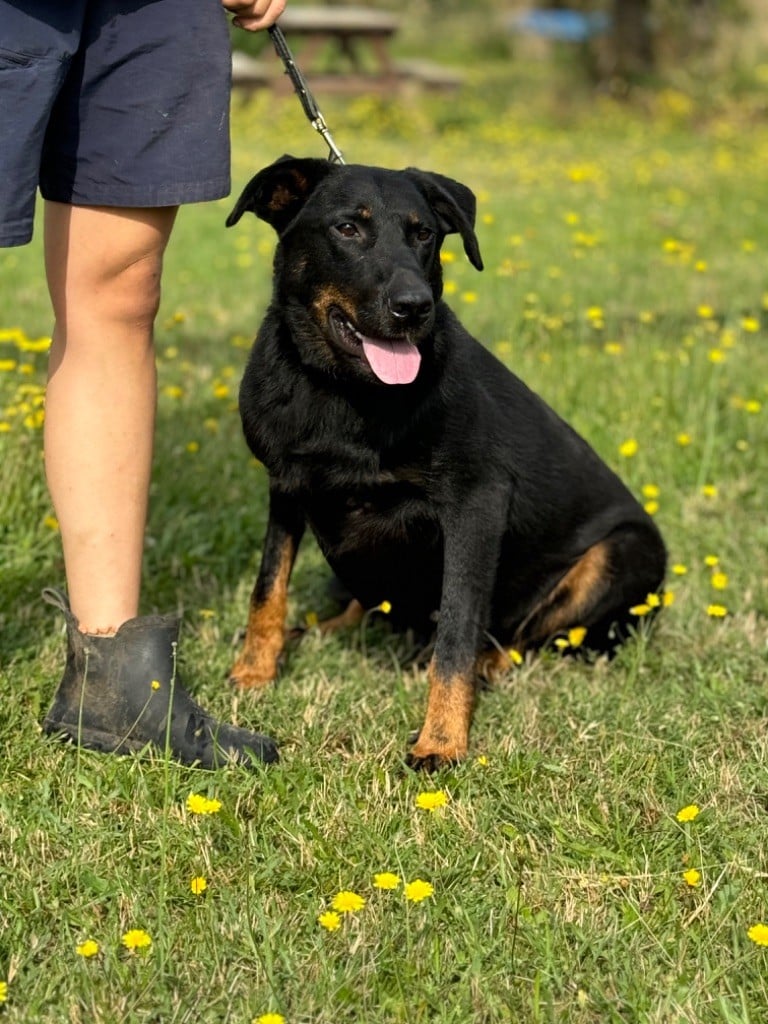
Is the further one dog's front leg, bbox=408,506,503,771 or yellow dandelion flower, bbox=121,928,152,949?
dog's front leg, bbox=408,506,503,771

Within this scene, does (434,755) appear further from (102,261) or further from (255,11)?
(255,11)

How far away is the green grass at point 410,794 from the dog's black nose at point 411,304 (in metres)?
0.96

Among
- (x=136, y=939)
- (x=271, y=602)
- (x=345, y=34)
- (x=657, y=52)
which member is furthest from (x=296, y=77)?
(x=345, y=34)

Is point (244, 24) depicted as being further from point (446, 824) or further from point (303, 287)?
point (446, 824)

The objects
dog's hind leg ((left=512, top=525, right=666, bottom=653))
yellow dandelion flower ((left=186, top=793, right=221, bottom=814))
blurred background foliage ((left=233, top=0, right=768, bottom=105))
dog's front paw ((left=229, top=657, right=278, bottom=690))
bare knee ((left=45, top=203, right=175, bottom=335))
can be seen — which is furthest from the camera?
blurred background foliage ((left=233, top=0, right=768, bottom=105))

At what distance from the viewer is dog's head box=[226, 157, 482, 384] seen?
9.87ft

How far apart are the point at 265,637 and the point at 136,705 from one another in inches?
22.8

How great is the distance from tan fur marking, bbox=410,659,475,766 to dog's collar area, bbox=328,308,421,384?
71cm

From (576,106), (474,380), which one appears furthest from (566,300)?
(576,106)

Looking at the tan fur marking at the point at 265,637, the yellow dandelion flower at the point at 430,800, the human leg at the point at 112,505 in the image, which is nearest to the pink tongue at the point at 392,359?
the human leg at the point at 112,505

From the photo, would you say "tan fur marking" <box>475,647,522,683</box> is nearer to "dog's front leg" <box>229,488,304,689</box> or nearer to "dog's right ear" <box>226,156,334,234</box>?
"dog's front leg" <box>229,488,304,689</box>

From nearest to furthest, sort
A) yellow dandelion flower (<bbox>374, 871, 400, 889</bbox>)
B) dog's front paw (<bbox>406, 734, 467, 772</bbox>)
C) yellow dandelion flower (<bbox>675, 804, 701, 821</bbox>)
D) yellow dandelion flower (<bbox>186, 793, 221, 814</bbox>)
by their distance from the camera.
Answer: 1. yellow dandelion flower (<bbox>374, 871, 400, 889</bbox>)
2. yellow dandelion flower (<bbox>186, 793, 221, 814</bbox>)
3. yellow dandelion flower (<bbox>675, 804, 701, 821</bbox>)
4. dog's front paw (<bbox>406, 734, 467, 772</bbox>)

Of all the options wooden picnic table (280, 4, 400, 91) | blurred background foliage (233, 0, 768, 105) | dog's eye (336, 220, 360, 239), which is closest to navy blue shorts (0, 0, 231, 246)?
dog's eye (336, 220, 360, 239)

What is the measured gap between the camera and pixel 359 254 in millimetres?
3094
